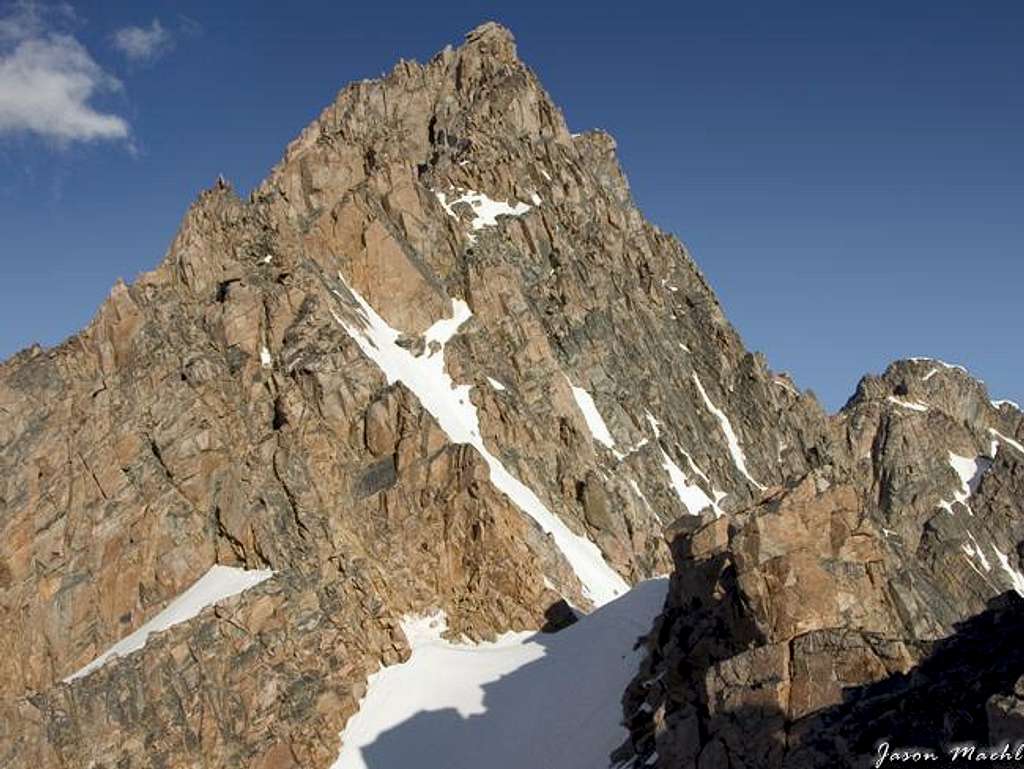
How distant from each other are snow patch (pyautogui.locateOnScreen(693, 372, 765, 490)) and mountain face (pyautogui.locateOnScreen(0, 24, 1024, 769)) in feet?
1.00

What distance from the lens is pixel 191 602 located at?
46438 mm

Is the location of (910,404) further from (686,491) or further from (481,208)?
(481,208)

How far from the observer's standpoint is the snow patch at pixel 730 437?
84812 mm

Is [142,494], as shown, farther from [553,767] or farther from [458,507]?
[553,767]

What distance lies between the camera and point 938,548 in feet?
333

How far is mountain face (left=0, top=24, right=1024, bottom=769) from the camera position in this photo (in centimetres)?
2783

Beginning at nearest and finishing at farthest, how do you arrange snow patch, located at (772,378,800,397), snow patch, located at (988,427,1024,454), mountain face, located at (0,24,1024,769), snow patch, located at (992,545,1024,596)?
mountain face, located at (0,24,1024,769) → snow patch, located at (772,378,800,397) → snow patch, located at (992,545,1024,596) → snow patch, located at (988,427,1024,454)

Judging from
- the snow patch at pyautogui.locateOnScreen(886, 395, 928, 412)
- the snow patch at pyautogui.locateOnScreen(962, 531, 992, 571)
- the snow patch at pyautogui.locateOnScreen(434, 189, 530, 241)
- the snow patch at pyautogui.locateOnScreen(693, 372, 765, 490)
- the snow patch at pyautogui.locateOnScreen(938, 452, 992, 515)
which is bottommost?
the snow patch at pyautogui.locateOnScreen(962, 531, 992, 571)

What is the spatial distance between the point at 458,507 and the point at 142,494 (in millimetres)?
16663

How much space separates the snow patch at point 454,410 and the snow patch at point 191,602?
15321mm

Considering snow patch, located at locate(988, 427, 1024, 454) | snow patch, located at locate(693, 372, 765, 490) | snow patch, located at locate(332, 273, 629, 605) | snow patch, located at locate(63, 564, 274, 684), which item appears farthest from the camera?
snow patch, located at locate(988, 427, 1024, 454)

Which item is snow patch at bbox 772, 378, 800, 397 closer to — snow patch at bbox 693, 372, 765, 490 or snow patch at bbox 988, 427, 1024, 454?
snow patch at bbox 693, 372, 765, 490

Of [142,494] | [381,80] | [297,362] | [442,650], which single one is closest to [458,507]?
[442,650]

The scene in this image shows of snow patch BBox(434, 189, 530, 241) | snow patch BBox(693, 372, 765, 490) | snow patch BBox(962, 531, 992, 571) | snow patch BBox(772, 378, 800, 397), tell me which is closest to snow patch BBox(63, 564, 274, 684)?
snow patch BBox(434, 189, 530, 241)
